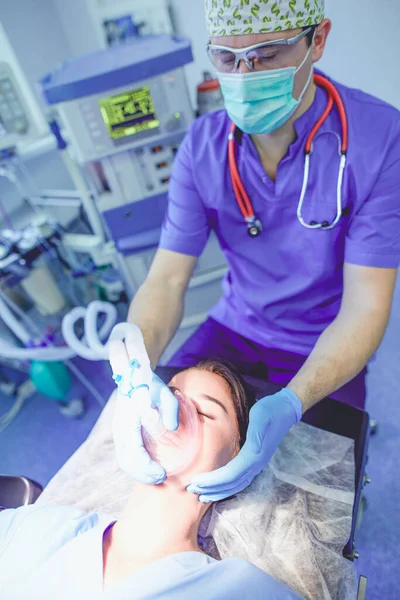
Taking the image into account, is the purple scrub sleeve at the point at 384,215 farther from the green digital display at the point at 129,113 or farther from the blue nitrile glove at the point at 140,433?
the green digital display at the point at 129,113

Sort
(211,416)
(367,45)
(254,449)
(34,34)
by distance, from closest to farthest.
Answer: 1. (254,449)
2. (211,416)
3. (367,45)
4. (34,34)

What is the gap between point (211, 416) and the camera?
0.93m

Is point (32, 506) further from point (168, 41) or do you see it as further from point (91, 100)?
point (168, 41)

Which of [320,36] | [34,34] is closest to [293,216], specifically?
[320,36]

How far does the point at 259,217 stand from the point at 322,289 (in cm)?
28

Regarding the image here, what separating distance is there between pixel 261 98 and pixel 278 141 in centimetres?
15

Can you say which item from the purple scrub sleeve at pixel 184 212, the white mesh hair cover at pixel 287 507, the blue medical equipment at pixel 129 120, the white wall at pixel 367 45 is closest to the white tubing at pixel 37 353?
the blue medical equipment at pixel 129 120

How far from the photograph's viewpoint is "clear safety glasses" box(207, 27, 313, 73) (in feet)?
2.86

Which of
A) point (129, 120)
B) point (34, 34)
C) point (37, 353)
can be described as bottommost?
point (37, 353)

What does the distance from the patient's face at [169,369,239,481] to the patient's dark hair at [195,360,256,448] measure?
2 centimetres

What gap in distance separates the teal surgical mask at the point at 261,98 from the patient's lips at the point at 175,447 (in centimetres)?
72

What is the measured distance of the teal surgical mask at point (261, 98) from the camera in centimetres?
92

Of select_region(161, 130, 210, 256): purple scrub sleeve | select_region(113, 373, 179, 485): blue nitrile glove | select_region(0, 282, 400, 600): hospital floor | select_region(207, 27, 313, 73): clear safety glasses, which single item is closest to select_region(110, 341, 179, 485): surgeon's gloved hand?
select_region(113, 373, 179, 485): blue nitrile glove

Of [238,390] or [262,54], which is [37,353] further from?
[262,54]
